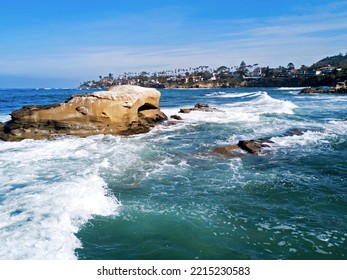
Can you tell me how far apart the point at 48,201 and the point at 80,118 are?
10.6m

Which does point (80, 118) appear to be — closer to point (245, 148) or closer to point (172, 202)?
point (245, 148)

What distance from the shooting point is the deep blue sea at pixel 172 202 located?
5.95 meters

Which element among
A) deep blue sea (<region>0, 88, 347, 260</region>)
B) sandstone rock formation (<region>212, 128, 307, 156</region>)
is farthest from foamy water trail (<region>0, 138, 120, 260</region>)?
sandstone rock formation (<region>212, 128, 307, 156</region>)

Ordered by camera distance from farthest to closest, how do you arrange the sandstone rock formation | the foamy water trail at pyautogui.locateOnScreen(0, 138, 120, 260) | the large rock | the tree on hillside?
the tree on hillside
the large rock
the sandstone rock formation
the foamy water trail at pyautogui.locateOnScreen(0, 138, 120, 260)

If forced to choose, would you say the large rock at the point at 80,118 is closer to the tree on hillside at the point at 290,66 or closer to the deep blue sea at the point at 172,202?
the deep blue sea at the point at 172,202

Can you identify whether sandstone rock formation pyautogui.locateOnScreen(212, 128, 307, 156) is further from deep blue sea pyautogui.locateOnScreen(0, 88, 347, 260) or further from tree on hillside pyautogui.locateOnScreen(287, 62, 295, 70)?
tree on hillside pyautogui.locateOnScreen(287, 62, 295, 70)

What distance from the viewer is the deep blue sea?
5953 millimetres

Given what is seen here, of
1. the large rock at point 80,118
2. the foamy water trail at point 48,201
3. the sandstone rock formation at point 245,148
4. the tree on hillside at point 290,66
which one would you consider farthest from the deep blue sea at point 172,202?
the tree on hillside at point 290,66

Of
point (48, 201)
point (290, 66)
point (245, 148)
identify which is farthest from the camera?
point (290, 66)

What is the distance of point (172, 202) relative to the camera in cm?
813

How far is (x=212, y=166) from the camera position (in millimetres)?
11445

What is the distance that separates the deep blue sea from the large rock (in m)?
2.56

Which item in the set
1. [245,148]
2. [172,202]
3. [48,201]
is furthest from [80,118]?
[172,202]

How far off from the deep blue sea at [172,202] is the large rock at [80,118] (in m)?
2.56
